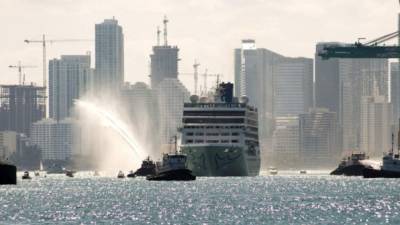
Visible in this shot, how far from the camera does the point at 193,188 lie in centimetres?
19062

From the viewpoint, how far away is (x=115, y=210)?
13600cm

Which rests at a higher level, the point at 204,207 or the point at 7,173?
the point at 7,173

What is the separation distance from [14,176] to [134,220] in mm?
76483

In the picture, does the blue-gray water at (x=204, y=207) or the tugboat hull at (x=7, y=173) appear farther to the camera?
the tugboat hull at (x=7, y=173)

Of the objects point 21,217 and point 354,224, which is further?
point 21,217

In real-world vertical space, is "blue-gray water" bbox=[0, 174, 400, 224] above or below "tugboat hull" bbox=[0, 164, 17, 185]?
below

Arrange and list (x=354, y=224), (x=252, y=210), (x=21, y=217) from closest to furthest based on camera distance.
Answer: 1. (x=354, y=224)
2. (x=21, y=217)
3. (x=252, y=210)

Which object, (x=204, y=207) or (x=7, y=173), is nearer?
(x=204, y=207)

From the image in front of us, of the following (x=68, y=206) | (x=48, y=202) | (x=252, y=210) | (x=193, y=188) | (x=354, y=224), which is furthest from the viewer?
(x=193, y=188)

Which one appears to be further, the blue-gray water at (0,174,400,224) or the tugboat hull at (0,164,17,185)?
the tugboat hull at (0,164,17,185)

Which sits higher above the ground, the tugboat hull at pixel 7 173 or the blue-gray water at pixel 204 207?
the tugboat hull at pixel 7 173

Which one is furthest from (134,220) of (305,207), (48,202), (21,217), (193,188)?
(193,188)

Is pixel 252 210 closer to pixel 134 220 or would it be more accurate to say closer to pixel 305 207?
pixel 305 207

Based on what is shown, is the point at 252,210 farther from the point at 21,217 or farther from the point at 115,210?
the point at 21,217
